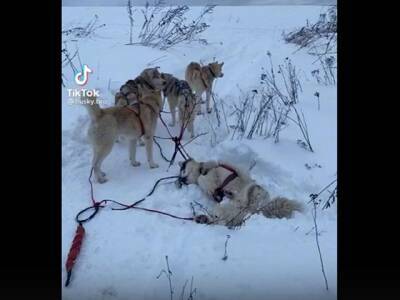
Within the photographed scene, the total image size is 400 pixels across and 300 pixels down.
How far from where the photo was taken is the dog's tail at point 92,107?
4184mm

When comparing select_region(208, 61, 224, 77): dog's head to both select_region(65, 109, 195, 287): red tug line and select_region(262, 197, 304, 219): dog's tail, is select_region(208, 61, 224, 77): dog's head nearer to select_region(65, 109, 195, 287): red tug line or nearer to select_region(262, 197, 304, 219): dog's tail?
select_region(65, 109, 195, 287): red tug line

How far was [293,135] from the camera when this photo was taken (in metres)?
4.27

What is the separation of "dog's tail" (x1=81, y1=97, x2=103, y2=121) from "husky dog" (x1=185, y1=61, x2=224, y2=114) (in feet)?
2.11

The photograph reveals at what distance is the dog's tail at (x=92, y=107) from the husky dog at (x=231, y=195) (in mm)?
628

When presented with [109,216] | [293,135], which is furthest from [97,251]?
[293,135]

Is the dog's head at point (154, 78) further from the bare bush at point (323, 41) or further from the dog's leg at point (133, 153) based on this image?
the bare bush at point (323, 41)

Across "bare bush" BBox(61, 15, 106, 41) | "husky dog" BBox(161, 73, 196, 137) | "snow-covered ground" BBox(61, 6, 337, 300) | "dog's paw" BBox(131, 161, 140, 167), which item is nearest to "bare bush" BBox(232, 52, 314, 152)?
"snow-covered ground" BBox(61, 6, 337, 300)

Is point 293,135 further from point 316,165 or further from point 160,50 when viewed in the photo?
point 160,50

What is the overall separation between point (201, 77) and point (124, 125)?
625mm

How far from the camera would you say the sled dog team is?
4125mm

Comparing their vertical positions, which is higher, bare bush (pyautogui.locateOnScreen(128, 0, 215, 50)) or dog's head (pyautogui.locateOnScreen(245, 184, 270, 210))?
bare bush (pyautogui.locateOnScreen(128, 0, 215, 50))

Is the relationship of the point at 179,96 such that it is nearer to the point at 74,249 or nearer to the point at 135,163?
the point at 135,163

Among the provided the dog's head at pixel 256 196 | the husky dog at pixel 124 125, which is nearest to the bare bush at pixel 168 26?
the husky dog at pixel 124 125

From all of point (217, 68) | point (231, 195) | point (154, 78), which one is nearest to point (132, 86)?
point (154, 78)
